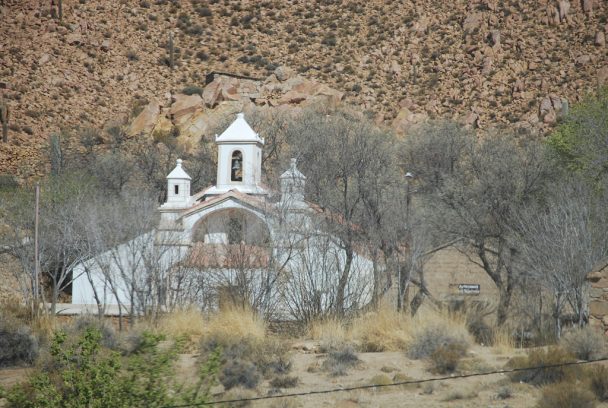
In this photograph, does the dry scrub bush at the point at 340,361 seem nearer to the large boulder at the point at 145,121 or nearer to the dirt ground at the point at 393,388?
the dirt ground at the point at 393,388

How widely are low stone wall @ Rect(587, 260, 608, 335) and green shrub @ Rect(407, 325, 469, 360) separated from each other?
2.76 meters

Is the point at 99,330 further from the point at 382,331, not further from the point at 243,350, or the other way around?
the point at 382,331

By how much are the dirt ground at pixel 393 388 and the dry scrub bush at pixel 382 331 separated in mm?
829

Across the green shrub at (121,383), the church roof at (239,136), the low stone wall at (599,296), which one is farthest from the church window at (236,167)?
the green shrub at (121,383)

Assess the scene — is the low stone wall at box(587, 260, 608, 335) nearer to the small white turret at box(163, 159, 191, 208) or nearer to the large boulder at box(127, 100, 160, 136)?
the small white turret at box(163, 159, 191, 208)

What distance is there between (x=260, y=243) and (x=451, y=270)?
27.2 feet

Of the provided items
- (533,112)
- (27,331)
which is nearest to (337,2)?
(533,112)

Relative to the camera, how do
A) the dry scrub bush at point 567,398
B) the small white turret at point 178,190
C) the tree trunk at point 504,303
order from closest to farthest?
the dry scrub bush at point 567,398 < the tree trunk at point 504,303 < the small white turret at point 178,190

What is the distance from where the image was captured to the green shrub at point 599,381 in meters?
15.4

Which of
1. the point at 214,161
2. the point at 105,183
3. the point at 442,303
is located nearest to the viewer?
the point at 442,303

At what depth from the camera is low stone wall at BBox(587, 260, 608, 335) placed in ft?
62.9

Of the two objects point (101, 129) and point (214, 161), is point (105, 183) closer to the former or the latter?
point (214, 161)

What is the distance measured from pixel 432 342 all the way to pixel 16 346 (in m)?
9.33

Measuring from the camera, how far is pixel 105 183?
4941 centimetres
